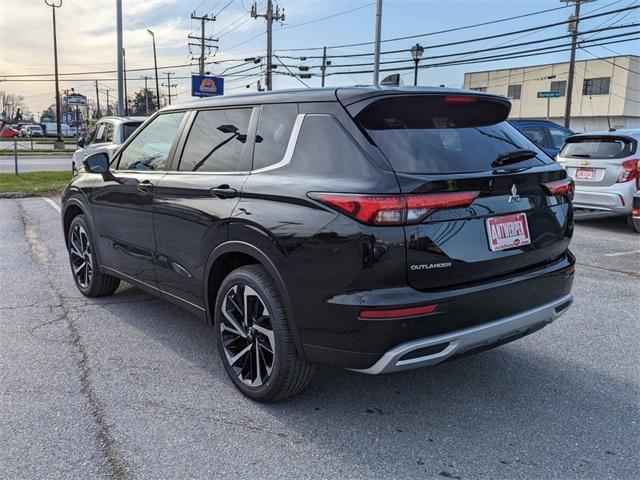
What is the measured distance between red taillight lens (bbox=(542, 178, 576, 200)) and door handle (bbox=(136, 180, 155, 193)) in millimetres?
2667

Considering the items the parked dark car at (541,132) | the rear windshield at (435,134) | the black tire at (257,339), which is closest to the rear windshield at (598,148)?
the parked dark car at (541,132)

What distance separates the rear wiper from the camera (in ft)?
10.1

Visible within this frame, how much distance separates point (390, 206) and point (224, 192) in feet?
3.94

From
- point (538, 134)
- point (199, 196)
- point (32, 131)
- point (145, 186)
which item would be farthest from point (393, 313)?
point (32, 131)

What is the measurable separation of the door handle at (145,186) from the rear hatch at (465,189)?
1905mm

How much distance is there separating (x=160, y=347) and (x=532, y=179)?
2.78m

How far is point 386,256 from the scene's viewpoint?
2.57 meters

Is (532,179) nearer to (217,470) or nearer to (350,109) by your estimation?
(350,109)

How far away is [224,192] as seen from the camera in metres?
3.35

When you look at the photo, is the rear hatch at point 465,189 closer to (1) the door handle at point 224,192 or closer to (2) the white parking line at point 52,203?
(1) the door handle at point 224,192

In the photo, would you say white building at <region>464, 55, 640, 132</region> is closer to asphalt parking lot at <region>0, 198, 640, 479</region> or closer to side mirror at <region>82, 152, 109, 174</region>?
side mirror at <region>82, 152, 109, 174</region>

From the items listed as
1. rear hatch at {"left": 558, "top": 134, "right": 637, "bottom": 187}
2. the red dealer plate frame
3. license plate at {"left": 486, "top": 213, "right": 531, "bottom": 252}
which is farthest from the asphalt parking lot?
the red dealer plate frame

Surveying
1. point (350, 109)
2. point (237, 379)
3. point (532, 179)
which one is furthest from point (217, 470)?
point (532, 179)

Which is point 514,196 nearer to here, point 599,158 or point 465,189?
point 465,189
